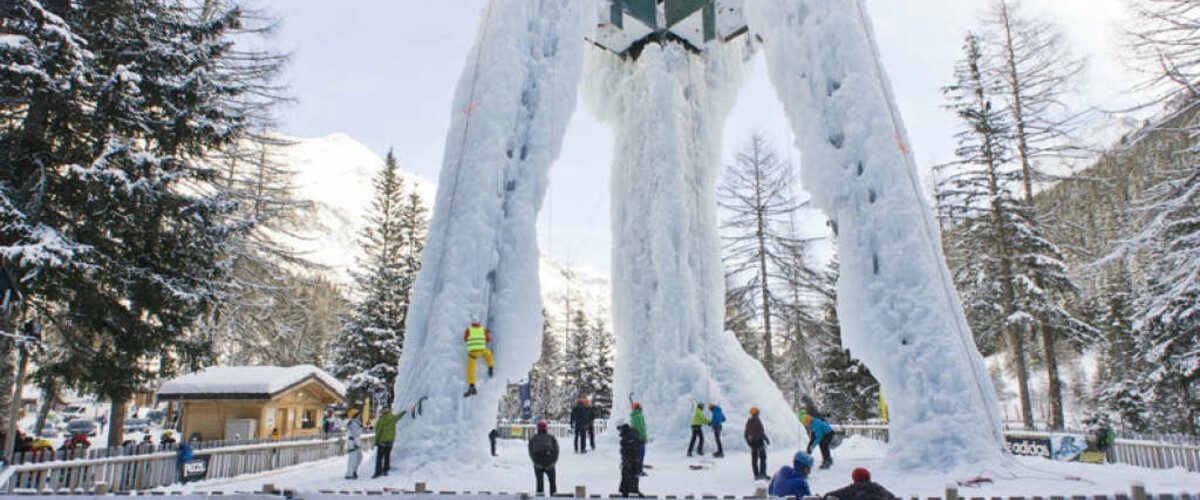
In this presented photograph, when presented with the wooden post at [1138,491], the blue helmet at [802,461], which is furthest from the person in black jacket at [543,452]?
the wooden post at [1138,491]

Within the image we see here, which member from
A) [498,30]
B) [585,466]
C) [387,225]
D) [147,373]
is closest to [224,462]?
[147,373]

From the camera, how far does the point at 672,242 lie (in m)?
15.7

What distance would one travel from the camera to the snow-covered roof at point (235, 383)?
16016 millimetres

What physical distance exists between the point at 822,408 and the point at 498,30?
2160 centimetres

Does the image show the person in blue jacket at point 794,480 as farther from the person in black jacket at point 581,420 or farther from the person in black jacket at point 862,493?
the person in black jacket at point 581,420

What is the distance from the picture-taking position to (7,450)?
10281 mm

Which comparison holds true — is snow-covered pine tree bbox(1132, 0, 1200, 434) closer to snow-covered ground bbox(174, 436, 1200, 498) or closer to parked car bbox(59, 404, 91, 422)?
snow-covered ground bbox(174, 436, 1200, 498)

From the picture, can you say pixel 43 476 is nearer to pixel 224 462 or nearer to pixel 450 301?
pixel 224 462

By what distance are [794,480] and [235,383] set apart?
15.6m

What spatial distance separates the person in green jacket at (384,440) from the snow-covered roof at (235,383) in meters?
8.30

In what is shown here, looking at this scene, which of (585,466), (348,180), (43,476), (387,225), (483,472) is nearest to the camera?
(43,476)

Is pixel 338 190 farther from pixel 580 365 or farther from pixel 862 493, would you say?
pixel 862 493

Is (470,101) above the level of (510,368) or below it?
above

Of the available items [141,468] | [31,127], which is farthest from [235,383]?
[31,127]
